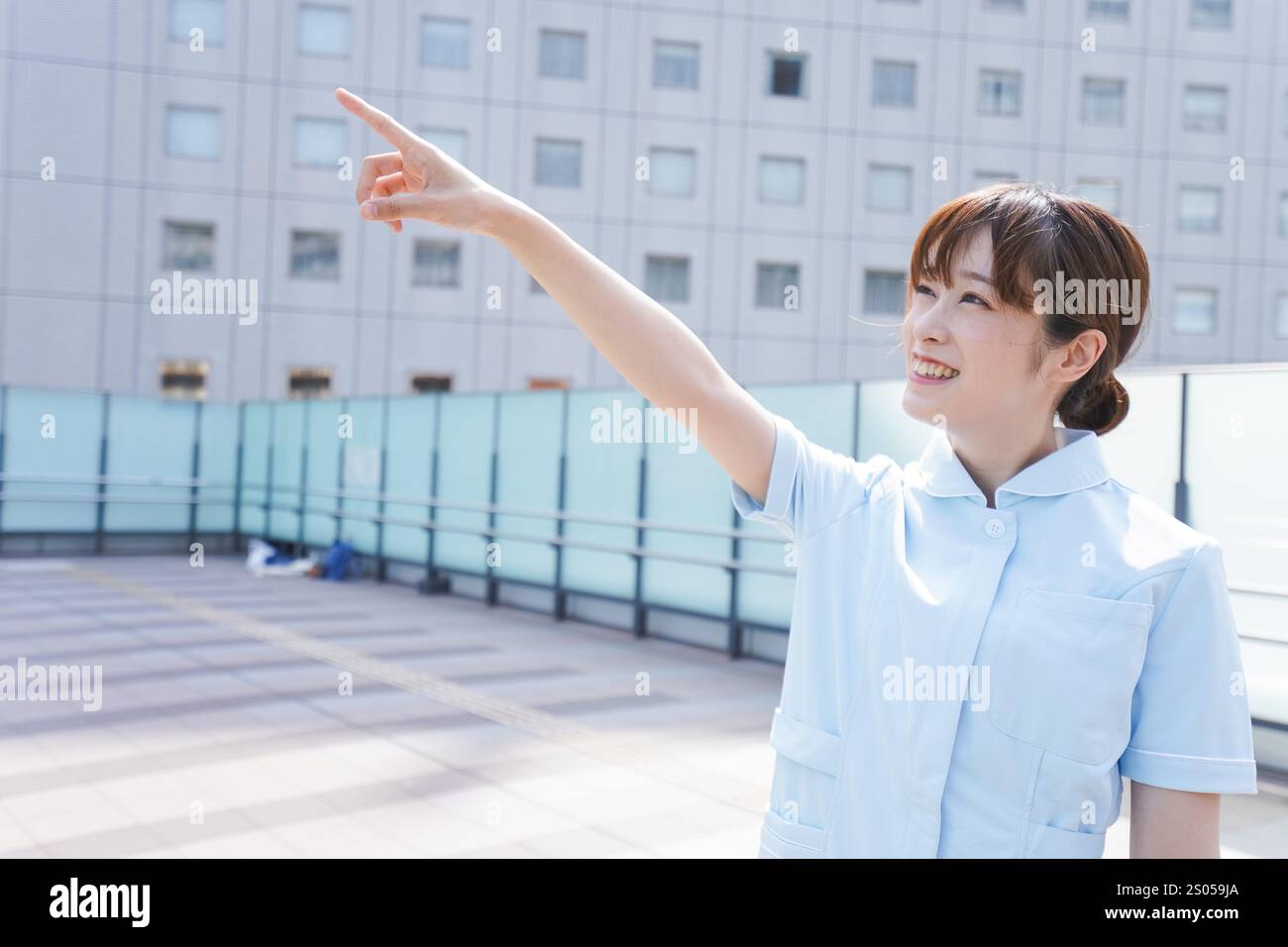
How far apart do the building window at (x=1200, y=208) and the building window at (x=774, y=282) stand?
34.4ft

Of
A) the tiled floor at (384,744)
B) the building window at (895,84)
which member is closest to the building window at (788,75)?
the building window at (895,84)

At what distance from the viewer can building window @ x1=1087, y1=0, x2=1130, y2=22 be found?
97.0 feet

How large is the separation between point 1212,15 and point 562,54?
17.0 meters

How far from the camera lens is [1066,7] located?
29500mm

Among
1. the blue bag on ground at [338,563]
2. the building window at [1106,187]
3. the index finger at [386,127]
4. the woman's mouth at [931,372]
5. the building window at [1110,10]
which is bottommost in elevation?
the blue bag on ground at [338,563]

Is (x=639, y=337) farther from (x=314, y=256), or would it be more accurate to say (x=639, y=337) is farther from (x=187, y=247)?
(x=187, y=247)

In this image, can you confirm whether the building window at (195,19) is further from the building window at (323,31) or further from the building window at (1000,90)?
the building window at (1000,90)

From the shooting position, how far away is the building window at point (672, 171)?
2742 centimetres

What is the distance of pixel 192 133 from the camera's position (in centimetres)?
2542

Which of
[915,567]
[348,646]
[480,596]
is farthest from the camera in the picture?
[480,596]

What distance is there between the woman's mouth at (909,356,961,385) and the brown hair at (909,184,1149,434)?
0.12 m

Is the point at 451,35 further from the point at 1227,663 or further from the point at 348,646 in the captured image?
the point at 1227,663
